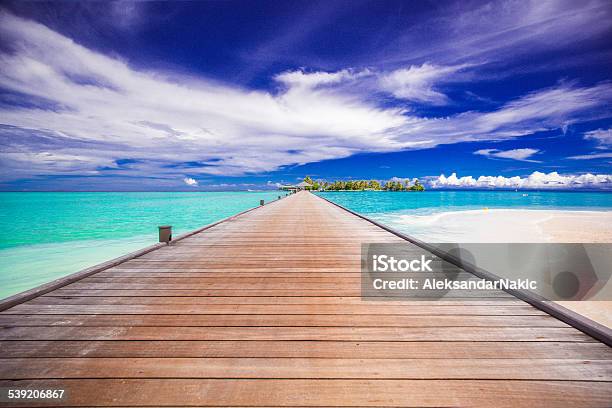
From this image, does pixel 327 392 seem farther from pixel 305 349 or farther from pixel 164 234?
pixel 164 234

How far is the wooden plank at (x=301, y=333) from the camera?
215 cm

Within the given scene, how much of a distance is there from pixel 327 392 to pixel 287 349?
463 mm

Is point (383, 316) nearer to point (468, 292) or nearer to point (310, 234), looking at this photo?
point (468, 292)

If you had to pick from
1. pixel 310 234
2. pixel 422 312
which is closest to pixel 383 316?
pixel 422 312

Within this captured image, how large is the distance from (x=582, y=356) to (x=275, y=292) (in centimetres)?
254

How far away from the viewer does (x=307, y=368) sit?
184cm

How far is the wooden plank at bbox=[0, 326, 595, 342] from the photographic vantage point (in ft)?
7.07

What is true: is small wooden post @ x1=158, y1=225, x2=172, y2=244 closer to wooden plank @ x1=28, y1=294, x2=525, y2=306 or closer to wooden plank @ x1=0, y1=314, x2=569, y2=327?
wooden plank @ x1=28, y1=294, x2=525, y2=306

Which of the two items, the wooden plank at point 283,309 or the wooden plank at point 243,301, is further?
the wooden plank at point 243,301

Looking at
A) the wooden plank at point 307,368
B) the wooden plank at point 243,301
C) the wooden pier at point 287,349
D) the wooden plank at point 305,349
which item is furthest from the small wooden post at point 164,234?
the wooden plank at point 307,368

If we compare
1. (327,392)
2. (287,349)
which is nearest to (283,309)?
(287,349)

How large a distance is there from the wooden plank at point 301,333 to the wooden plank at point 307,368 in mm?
256

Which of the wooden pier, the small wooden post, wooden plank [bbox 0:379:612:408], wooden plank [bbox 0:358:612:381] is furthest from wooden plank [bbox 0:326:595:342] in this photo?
the small wooden post

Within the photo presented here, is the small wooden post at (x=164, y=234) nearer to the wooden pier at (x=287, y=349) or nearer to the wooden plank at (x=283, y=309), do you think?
the wooden pier at (x=287, y=349)
